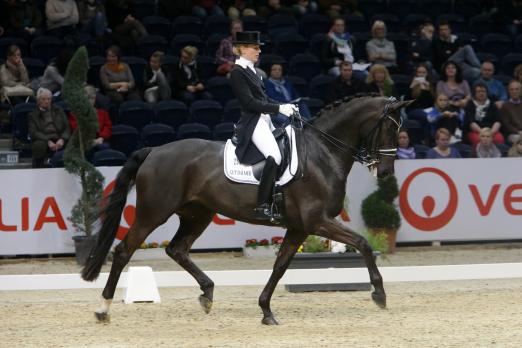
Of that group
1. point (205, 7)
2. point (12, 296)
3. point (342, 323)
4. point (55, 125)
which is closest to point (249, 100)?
point (342, 323)

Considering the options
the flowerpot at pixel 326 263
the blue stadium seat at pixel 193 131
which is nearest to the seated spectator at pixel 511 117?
the blue stadium seat at pixel 193 131

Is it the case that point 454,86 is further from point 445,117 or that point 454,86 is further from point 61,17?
point 61,17

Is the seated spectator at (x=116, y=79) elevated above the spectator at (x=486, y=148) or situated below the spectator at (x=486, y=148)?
above

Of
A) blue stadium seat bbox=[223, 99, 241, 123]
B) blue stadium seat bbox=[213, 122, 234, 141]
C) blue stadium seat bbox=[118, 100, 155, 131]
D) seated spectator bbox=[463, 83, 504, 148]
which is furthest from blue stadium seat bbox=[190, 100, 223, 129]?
seated spectator bbox=[463, 83, 504, 148]

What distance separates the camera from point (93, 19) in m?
17.2

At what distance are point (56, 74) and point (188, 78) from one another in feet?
6.42

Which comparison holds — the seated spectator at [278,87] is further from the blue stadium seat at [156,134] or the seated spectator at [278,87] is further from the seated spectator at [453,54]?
the seated spectator at [453,54]

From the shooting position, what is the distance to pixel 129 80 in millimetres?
15898

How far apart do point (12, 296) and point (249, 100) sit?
3.70 meters

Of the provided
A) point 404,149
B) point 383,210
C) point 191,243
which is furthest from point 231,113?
point 191,243

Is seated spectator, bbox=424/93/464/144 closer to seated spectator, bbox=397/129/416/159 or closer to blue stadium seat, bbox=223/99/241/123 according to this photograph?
seated spectator, bbox=397/129/416/159

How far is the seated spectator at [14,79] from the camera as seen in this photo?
50.2 ft

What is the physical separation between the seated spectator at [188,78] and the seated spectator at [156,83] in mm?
183

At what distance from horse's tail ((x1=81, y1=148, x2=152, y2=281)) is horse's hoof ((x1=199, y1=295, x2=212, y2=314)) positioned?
903 millimetres
